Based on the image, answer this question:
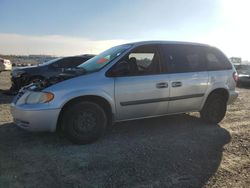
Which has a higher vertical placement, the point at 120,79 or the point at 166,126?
the point at 120,79

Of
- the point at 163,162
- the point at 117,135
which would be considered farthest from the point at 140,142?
the point at 163,162

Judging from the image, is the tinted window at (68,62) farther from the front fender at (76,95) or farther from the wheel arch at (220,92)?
the front fender at (76,95)

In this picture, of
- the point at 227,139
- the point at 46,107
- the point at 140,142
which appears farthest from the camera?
the point at 227,139

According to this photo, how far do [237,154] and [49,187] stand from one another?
3129 mm

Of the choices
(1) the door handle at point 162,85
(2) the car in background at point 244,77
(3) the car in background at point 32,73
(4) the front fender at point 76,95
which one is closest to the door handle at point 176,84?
(1) the door handle at point 162,85

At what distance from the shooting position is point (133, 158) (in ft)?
14.8

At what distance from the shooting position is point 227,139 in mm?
5715

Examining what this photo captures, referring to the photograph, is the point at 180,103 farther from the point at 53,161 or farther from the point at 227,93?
the point at 53,161

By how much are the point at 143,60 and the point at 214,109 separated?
2.16 metres

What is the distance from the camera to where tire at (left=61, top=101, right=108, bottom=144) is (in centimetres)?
495

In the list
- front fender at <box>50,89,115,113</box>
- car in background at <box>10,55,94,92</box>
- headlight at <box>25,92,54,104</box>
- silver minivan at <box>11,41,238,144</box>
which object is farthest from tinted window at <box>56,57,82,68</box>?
front fender at <box>50,89,115,113</box>

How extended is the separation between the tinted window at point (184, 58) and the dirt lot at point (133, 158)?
4.28ft

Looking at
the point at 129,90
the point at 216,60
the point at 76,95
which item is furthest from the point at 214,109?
the point at 76,95

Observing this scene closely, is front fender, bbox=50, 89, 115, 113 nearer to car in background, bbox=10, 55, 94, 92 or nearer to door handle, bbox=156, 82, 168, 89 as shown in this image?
door handle, bbox=156, 82, 168, 89
